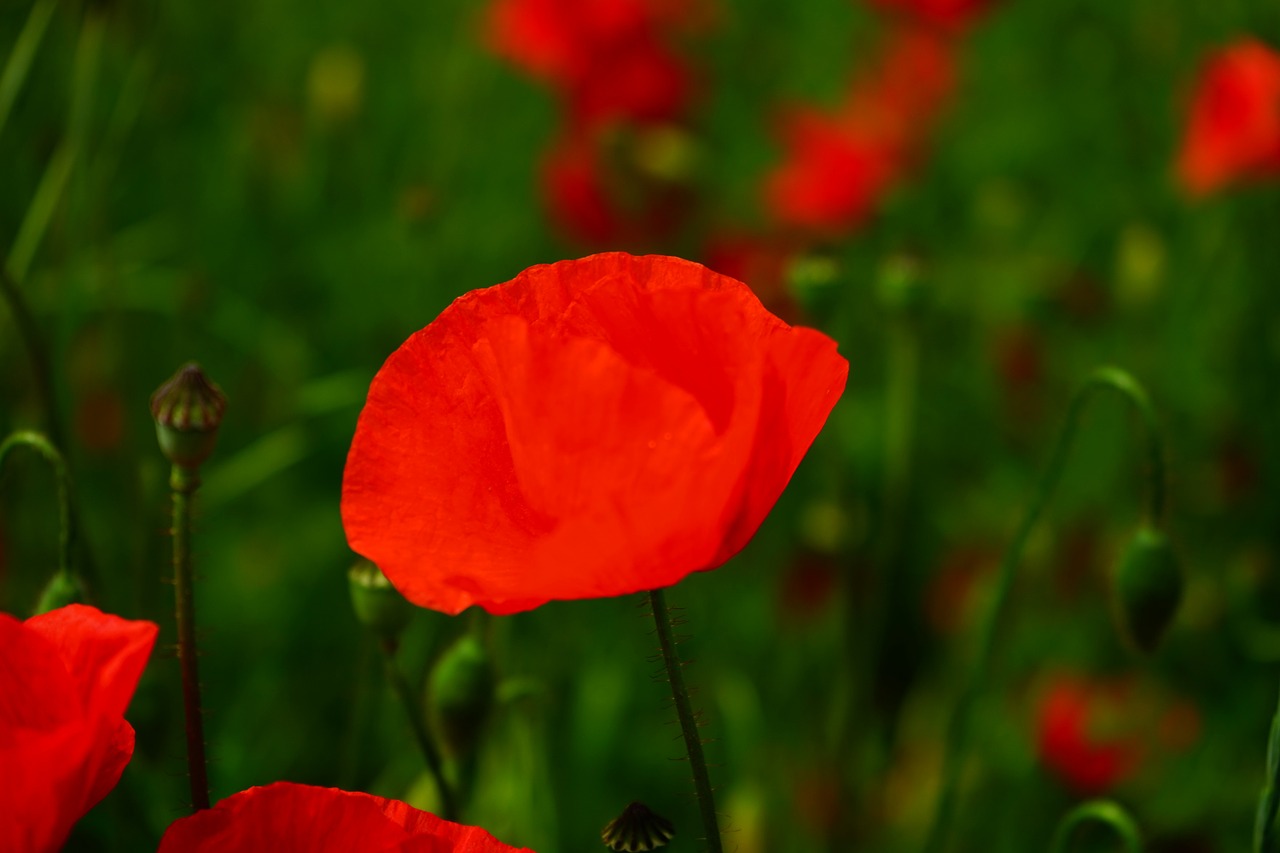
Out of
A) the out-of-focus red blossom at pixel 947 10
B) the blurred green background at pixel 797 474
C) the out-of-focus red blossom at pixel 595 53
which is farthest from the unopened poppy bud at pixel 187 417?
the out-of-focus red blossom at pixel 947 10

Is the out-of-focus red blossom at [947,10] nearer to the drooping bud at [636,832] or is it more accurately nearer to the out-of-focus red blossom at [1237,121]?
the out-of-focus red blossom at [1237,121]

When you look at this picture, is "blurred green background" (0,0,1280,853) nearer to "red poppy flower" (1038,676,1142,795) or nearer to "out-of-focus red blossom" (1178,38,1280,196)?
"red poppy flower" (1038,676,1142,795)

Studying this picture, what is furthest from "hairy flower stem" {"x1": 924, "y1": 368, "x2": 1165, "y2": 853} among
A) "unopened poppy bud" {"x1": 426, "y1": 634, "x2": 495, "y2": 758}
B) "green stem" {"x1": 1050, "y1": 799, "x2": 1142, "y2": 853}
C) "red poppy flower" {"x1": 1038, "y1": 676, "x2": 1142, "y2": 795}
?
"red poppy flower" {"x1": 1038, "y1": 676, "x2": 1142, "y2": 795}

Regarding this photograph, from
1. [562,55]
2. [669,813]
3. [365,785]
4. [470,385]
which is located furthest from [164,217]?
[470,385]

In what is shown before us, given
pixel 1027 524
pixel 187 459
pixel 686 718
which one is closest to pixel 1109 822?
pixel 1027 524

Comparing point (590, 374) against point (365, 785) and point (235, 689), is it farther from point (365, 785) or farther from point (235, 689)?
point (235, 689)

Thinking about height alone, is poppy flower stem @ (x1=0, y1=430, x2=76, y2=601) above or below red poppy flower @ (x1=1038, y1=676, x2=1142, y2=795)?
above
